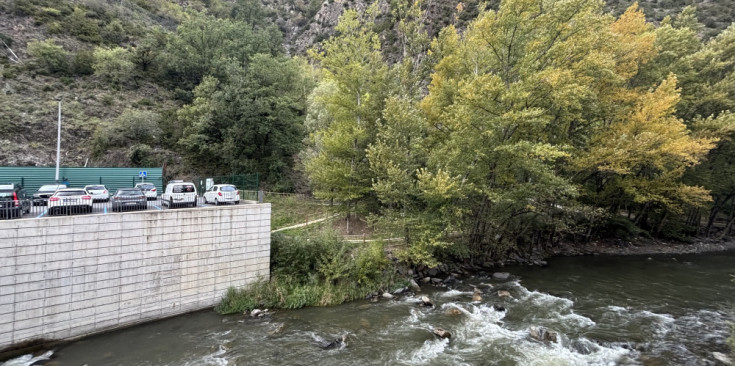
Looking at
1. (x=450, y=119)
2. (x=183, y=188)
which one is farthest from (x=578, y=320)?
(x=183, y=188)

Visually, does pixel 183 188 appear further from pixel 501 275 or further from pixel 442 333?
→ pixel 501 275

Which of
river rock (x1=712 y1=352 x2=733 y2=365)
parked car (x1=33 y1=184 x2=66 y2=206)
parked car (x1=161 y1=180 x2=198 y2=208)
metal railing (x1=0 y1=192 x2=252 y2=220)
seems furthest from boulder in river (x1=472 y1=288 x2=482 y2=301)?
parked car (x1=33 y1=184 x2=66 y2=206)

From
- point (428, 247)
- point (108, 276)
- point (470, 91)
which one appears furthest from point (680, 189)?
point (108, 276)

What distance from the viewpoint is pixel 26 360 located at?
10.7 m

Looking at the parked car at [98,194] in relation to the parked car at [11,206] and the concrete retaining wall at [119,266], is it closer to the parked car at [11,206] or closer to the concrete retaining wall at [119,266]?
the parked car at [11,206]

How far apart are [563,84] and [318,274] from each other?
16974mm

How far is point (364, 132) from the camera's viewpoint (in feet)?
70.4

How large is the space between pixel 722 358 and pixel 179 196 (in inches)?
891

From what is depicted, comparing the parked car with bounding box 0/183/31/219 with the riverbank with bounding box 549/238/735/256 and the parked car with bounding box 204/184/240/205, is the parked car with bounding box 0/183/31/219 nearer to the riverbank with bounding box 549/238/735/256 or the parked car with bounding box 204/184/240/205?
the parked car with bounding box 204/184/240/205

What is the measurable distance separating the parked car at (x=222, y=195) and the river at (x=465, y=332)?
5444mm

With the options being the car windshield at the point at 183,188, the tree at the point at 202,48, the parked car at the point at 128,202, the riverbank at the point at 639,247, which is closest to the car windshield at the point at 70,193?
the parked car at the point at 128,202

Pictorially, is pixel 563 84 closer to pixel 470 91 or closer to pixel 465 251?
pixel 470 91

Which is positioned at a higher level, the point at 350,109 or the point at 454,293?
the point at 350,109

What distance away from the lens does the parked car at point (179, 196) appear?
49.9ft
